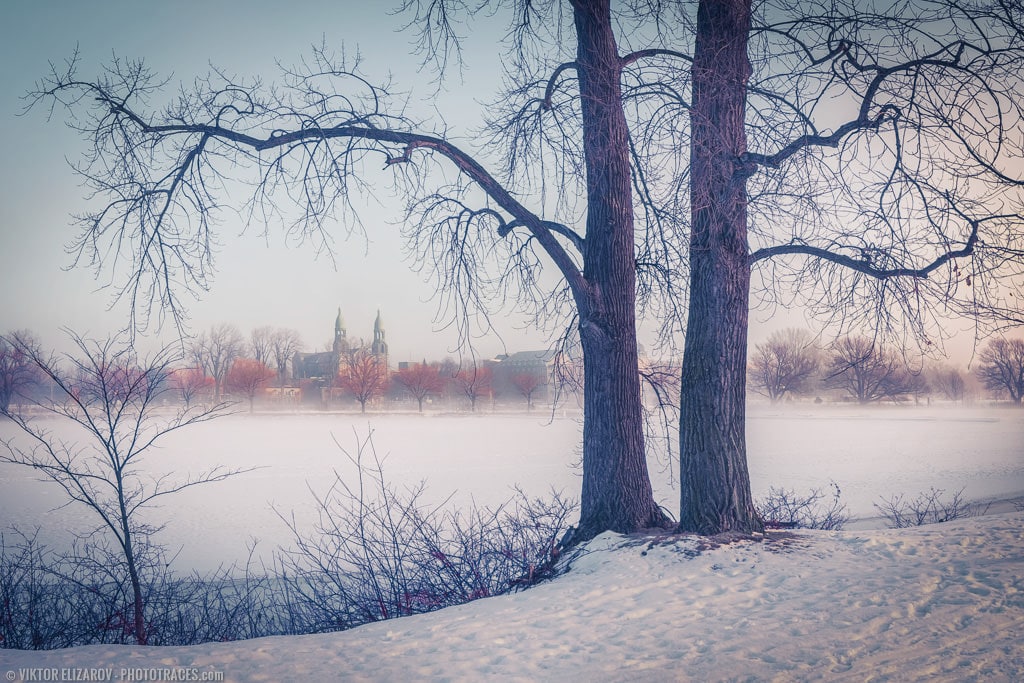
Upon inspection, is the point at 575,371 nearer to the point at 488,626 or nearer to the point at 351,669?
the point at 488,626

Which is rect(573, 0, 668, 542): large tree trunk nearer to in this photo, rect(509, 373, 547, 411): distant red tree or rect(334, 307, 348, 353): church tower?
rect(509, 373, 547, 411): distant red tree

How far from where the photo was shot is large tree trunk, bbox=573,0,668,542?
21.8 ft

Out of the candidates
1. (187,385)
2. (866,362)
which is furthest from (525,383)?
(866,362)

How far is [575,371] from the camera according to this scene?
9164 mm

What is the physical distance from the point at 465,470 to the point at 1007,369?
43385 millimetres

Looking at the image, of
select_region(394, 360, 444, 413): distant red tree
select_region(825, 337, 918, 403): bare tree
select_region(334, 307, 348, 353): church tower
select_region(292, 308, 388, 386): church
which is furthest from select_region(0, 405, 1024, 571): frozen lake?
select_region(292, 308, 388, 386): church

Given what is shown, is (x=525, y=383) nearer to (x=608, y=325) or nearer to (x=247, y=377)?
(x=247, y=377)

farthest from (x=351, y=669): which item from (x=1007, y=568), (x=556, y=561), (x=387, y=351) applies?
(x=387, y=351)

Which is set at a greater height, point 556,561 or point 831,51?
point 831,51

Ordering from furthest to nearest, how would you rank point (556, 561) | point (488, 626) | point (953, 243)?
point (556, 561) < point (953, 243) < point (488, 626)

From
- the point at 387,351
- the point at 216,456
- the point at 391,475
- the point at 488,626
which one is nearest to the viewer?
the point at 488,626

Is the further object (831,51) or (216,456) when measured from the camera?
(216,456)

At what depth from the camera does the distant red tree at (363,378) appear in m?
74.1

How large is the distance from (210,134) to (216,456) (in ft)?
84.3
